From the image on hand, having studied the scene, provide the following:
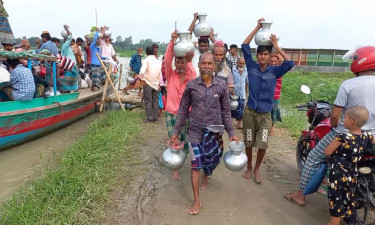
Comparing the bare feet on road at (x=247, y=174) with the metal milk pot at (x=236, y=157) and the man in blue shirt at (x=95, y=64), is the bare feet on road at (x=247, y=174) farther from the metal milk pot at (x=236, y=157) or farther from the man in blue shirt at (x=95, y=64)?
the man in blue shirt at (x=95, y=64)

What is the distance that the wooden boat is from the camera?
5.61 m

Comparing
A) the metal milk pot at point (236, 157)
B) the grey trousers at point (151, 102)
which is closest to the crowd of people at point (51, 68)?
the grey trousers at point (151, 102)

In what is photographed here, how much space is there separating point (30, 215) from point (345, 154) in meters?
3.00

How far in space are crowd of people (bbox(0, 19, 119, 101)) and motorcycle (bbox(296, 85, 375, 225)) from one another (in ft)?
16.8

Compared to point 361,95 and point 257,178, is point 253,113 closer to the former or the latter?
point 257,178

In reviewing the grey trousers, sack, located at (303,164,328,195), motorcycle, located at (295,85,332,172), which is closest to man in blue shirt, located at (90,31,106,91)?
the grey trousers

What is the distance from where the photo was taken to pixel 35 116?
634 centimetres

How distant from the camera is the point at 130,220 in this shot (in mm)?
2926

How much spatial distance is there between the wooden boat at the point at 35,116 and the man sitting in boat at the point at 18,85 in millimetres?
157

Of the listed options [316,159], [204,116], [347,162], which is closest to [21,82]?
[204,116]

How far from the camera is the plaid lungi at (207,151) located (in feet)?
10.3

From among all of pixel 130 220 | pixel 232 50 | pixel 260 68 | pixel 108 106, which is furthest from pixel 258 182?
pixel 108 106

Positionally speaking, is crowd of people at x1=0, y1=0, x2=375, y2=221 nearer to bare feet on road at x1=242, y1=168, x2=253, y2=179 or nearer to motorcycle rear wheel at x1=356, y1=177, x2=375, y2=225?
bare feet on road at x1=242, y1=168, x2=253, y2=179

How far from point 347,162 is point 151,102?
17.5 feet
